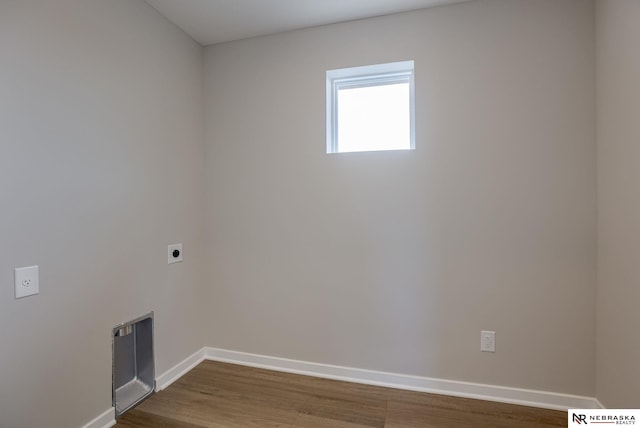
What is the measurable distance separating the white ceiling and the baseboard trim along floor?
8.13 feet

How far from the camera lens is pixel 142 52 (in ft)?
6.37

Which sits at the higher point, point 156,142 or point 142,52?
point 142,52

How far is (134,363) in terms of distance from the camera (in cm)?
204

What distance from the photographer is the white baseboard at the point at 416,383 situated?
5.96ft

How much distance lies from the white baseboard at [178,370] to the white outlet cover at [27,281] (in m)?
1.05

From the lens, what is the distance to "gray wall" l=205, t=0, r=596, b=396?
1.81 m

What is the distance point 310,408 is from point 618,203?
6.73ft

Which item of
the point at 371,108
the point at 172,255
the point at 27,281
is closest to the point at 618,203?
the point at 371,108

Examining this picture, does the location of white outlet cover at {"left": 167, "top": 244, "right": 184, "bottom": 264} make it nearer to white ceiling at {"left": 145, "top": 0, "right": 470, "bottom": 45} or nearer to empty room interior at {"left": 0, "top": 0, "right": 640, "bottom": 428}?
empty room interior at {"left": 0, "top": 0, "right": 640, "bottom": 428}

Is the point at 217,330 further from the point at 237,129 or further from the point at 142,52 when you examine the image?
the point at 142,52

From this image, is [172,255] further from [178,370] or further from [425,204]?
[425,204]

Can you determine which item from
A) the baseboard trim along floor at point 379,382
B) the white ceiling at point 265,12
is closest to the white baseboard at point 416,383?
the baseboard trim along floor at point 379,382

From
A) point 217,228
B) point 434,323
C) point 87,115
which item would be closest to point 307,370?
point 434,323

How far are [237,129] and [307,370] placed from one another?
1.94 metres
